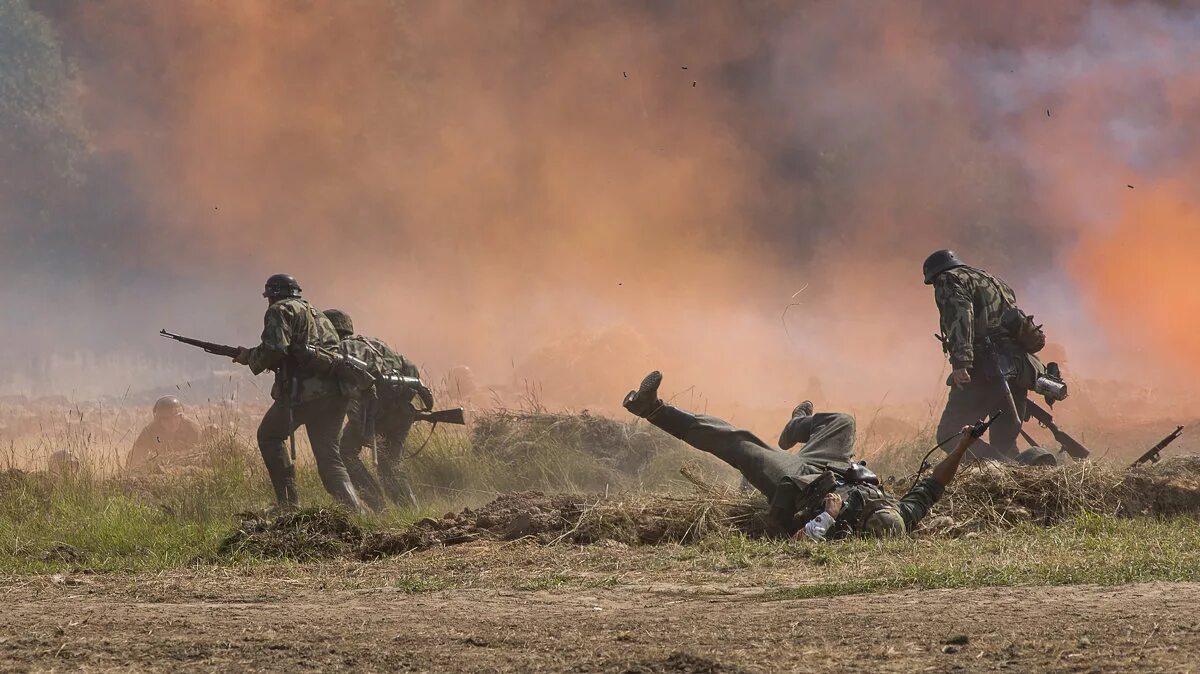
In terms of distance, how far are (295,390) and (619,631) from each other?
6.19 m

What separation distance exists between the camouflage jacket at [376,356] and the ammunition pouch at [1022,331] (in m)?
4.98

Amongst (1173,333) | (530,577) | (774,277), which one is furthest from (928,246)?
(530,577)

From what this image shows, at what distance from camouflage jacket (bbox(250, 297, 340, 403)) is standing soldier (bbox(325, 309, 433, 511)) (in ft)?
0.95

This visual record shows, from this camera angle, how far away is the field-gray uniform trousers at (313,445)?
10.5m

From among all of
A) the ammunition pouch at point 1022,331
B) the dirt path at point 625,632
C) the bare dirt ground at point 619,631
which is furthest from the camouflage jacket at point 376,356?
the dirt path at point 625,632

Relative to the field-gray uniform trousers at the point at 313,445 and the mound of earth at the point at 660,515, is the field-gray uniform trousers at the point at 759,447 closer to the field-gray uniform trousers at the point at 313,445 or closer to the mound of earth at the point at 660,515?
the mound of earth at the point at 660,515

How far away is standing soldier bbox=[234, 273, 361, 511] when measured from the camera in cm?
1048

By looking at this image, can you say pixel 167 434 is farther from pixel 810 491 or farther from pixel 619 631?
pixel 619 631

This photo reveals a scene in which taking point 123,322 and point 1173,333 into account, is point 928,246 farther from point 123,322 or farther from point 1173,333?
point 123,322

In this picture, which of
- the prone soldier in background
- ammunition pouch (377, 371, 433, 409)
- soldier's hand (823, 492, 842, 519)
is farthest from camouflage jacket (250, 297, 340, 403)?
the prone soldier in background

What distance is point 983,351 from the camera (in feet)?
35.2

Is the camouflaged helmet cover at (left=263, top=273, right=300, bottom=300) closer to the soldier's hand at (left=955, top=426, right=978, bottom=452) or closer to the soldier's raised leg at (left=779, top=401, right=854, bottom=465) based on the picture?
the soldier's raised leg at (left=779, top=401, right=854, bottom=465)

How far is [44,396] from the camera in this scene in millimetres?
29625

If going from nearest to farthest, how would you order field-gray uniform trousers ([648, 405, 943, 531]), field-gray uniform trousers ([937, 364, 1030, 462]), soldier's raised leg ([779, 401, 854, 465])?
1. field-gray uniform trousers ([648, 405, 943, 531])
2. soldier's raised leg ([779, 401, 854, 465])
3. field-gray uniform trousers ([937, 364, 1030, 462])
